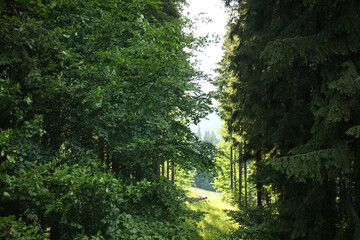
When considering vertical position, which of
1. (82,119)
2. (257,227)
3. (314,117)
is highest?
(314,117)

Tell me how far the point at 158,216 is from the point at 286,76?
4652 millimetres

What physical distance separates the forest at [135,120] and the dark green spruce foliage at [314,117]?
0.03 m

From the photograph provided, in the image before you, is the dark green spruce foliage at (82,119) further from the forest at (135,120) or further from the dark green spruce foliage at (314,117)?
the dark green spruce foliage at (314,117)

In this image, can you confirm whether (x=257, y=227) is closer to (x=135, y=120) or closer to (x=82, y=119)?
(x=135, y=120)

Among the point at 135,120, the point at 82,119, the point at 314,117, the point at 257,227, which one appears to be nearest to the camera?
the point at 82,119

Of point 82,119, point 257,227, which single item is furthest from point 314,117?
point 82,119

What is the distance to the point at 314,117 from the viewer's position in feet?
17.7

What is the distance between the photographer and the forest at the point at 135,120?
11.9ft

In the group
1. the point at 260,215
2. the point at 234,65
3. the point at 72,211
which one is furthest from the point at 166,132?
the point at 234,65

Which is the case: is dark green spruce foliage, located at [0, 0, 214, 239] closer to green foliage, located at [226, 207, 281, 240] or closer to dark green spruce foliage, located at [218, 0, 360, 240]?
dark green spruce foliage, located at [218, 0, 360, 240]

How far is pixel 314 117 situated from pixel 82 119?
535 centimetres

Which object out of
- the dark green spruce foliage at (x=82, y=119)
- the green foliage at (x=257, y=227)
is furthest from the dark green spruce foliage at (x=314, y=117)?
the dark green spruce foliage at (x=82, y=119)

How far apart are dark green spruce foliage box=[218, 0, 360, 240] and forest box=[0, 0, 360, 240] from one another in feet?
0.09

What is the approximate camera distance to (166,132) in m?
5.80
